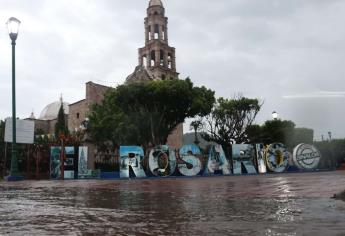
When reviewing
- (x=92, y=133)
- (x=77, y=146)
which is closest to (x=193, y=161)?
(x=77, y=146)

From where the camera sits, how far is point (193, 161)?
23.8m

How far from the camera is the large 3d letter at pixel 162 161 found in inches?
898

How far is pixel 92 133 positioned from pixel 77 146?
1542cm

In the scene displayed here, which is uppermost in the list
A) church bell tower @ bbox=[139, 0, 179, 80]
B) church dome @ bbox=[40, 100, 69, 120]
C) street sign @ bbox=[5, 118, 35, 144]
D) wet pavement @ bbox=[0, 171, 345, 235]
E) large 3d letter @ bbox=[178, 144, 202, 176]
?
church bell tower @ bbox=[139, 0, 179, 80]

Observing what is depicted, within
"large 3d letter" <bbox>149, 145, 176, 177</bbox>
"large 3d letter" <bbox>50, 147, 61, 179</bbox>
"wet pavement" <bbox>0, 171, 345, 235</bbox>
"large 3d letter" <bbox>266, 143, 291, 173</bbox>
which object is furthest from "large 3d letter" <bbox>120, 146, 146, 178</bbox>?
"wet pavement" <bbox>0, 171, 345, 235</bbox>

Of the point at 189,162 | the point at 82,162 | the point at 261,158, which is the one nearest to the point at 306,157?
the point at 261,158

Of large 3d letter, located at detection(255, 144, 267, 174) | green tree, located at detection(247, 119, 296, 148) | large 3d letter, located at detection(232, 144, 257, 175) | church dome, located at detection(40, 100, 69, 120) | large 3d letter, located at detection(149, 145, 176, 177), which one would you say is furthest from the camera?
church dome, located at detection(40, 100, 69, 120)

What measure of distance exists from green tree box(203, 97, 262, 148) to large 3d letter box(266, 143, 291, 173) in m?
11.2

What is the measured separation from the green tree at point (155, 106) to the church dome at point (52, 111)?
37617mm

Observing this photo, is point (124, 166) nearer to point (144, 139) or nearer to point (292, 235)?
point (144, 139)

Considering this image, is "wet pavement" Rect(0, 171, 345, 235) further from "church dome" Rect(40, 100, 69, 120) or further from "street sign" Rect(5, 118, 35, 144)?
"church dome" Rect(40, 100, 69, 120)

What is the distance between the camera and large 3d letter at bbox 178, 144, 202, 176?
23.5 metres

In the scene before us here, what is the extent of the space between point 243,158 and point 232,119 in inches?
491

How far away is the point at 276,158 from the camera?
83.7 feet
